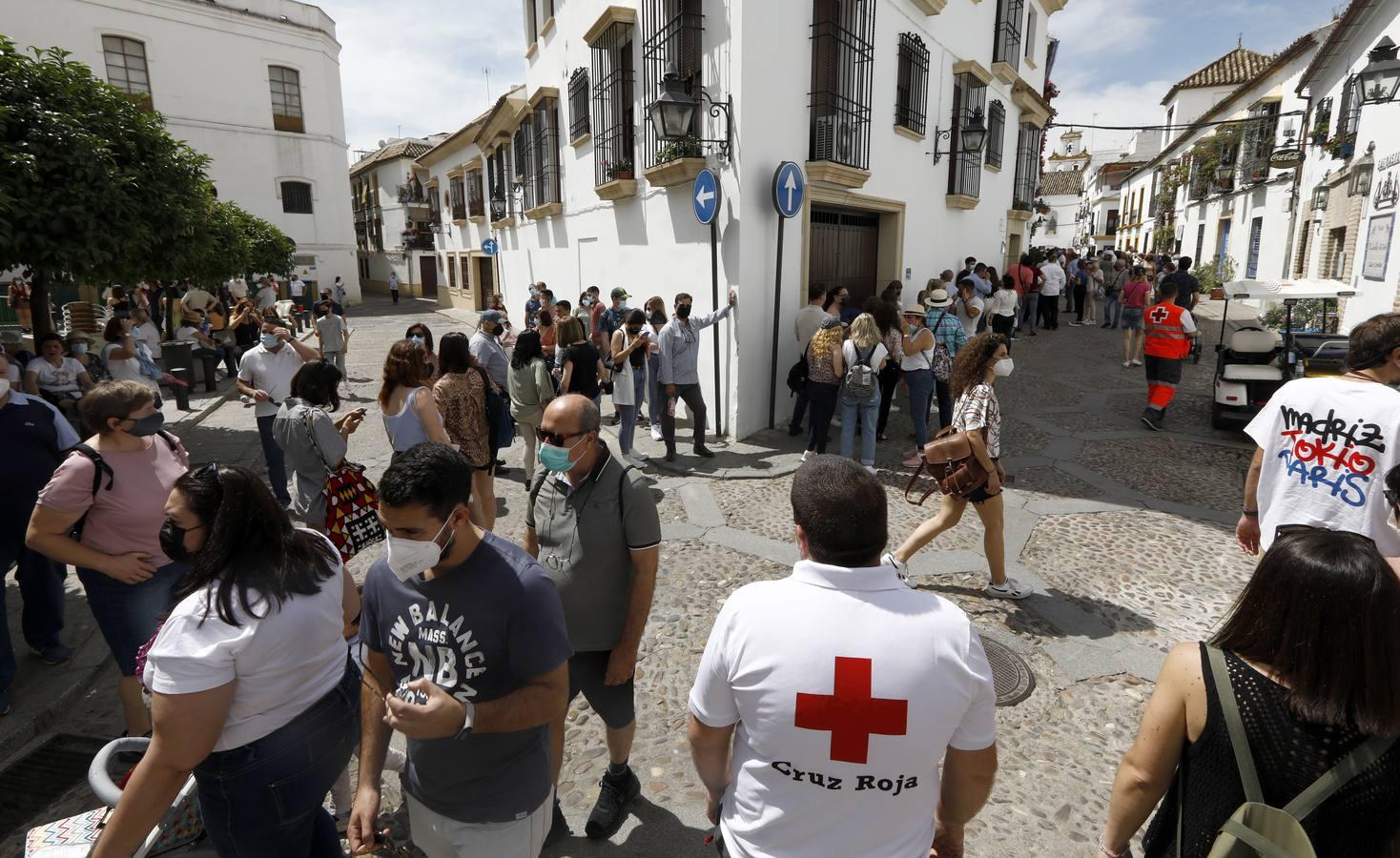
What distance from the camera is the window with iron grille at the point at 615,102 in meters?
10.8

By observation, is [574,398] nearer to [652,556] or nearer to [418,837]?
[652,556]

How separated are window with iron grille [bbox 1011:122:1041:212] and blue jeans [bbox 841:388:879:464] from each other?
1194 centimetres

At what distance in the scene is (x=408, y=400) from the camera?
4.68 metres

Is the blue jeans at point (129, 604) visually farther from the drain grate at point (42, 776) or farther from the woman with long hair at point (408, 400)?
the woman with long hair at point (408, 400)

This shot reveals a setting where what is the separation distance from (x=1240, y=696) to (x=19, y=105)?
877 cm

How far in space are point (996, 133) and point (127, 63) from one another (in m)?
27.5

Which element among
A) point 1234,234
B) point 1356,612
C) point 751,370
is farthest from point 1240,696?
point 1234,234

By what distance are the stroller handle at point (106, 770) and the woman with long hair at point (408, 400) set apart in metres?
2.51

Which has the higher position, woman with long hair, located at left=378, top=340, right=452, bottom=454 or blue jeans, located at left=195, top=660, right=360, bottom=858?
woman with long hair, located at left=378, top=340, right=452, bottom=454

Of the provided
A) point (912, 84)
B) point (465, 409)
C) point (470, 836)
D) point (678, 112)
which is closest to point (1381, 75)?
point (912, 84)

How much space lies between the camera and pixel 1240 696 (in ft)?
5.07

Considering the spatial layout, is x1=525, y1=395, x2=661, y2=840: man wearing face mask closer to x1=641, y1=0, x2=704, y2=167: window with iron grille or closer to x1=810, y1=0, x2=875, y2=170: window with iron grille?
x1=641, y1=0, x2=704, y2=167: window with iron grille

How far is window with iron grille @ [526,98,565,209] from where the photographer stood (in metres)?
14.5

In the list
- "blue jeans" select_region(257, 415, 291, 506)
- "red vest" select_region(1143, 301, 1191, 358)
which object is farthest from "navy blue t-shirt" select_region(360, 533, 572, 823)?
"red vest" select_region(1143, 301, 1191, 358)
